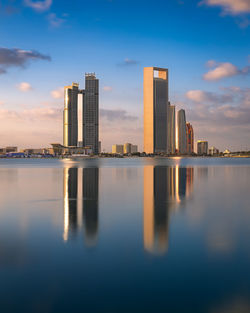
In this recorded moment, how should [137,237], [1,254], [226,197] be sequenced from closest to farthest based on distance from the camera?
1. [1,254]
2. [137,237]
3. [226,197]

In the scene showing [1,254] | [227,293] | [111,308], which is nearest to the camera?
[111,308]

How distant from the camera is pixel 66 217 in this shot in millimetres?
20188

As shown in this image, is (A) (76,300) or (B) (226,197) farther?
(B) (226,197)

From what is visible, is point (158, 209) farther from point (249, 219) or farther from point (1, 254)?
point (1, 254)

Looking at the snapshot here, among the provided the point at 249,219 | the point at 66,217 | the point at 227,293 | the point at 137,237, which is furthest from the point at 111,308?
the point at 249,219

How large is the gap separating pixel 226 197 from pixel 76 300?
82.6 feet

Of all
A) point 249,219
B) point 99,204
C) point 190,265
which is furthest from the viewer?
point 99,204

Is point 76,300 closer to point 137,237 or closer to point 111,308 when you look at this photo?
point 111,308

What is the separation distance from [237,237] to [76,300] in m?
10.2

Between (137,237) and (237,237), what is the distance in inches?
213

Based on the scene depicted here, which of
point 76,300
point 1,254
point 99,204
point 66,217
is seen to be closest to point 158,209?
point 99,204

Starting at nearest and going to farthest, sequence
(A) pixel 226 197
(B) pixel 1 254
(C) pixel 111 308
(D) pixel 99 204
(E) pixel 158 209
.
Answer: (C) pixel 111 308 → (B) pixel 1 254 → (E) pixel 158 209 → (D) pixel 99 204 → (A) pixel 226 197

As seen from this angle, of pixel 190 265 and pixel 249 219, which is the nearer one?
pixel 190 265

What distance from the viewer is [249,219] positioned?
66.0 feet
